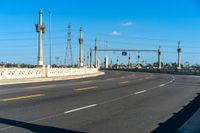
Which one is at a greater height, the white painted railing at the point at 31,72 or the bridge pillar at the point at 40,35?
the bridge pillar at the point at 40,35

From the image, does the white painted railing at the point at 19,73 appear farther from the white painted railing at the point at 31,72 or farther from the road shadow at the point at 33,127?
the road shadow at the point at 33,127

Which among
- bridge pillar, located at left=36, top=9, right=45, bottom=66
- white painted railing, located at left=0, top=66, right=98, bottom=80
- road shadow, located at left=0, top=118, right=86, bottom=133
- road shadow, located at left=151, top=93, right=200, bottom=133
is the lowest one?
road shadow, located at left=151, top=93, right=200, bottom=133

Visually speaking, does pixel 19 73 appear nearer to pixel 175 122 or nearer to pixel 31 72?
pixel 31 72

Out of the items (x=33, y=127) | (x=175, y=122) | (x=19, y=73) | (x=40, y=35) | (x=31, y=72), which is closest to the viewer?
(x=33, y=127)

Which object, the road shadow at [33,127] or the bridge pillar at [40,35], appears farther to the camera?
the bridge pillar at [40,35]

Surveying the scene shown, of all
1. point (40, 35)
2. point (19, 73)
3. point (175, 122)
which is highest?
point (40, 35)

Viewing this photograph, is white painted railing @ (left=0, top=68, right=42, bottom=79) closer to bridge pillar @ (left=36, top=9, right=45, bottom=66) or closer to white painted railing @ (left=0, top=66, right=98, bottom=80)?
white painted railing @ (left=0, top=66, right=98, bottom=80)

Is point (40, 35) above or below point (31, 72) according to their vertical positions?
above

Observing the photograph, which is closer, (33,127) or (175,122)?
(33,127)

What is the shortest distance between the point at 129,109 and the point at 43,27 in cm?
2859

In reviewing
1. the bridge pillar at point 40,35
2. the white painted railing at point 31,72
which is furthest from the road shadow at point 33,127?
the bridge pillar at point 40,35

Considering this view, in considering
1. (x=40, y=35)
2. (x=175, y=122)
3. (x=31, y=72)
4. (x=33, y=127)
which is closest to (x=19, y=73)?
(x=31, y=72)

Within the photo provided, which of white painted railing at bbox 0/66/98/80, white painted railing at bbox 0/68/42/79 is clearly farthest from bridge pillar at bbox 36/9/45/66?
white painted railing at bbox 0/68/42/79

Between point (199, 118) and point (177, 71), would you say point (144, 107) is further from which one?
point (177, 71)
